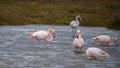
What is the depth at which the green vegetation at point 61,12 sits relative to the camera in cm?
3344

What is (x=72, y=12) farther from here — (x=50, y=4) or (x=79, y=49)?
(x=79, y=49)

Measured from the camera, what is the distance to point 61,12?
38281 millimetres

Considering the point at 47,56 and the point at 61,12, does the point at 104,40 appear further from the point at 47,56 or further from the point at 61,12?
the point at 61,12

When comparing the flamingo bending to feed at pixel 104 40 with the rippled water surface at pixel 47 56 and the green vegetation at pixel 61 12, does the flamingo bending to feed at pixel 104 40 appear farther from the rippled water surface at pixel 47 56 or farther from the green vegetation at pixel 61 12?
the green vegetation at pixel 61 12

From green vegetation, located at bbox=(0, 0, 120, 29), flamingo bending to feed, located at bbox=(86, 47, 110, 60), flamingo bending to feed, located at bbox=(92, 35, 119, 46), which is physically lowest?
green vegetation, located at bbox=(0, 0, 120, 29)

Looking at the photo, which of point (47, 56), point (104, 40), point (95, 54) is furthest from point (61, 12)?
point (95, 54)

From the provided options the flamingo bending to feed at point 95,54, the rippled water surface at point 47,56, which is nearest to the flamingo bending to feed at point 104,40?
the rippled water surface at point 47,56

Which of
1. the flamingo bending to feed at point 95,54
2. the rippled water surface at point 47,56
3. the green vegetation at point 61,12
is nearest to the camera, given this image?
the rippled water surface at point 47,56

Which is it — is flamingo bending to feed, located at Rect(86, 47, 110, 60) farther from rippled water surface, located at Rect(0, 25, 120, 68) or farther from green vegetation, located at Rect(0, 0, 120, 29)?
green vegetation, located at Rect(0, 0, 120, 29)

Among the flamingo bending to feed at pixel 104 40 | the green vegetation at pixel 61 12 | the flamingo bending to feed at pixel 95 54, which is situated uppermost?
the flamingo bending to feed at pixel 95 54

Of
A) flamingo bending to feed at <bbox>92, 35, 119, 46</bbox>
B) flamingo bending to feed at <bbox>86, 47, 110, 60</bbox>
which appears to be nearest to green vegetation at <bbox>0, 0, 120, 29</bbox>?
flamingo bending to feed at <bbox>92, 35, 119, 46</bbox>

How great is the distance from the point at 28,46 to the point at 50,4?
25.9 m

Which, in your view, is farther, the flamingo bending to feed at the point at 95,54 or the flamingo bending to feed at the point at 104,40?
the flamingo bending to feed at the point at 104,40

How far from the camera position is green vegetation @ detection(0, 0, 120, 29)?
33438mm
